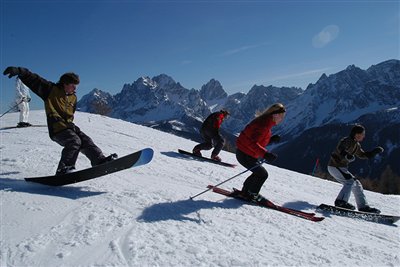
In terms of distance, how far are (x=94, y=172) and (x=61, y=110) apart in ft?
4.25

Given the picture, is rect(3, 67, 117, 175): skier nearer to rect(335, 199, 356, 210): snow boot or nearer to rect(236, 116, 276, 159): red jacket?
rect(236, 116, 276, 159): red jacket

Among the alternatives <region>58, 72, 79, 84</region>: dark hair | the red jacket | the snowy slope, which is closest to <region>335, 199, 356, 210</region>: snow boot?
the snowy slope

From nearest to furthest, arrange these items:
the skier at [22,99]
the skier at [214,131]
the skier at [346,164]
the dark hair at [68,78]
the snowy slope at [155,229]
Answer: the snowy slope at [155,229] < the dark hair at [68,78] < the skier at [346,164] < the skier at [214,131] < the skier at [22,99]

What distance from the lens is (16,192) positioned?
537 centimetres

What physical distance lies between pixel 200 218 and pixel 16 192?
9.48 ft

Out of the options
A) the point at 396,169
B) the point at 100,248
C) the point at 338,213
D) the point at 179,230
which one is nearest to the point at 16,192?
the point at 100,248

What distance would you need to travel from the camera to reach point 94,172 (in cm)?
602

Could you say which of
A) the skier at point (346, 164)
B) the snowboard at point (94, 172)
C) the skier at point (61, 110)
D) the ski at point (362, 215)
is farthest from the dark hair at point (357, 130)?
the skier at point (61, 110)

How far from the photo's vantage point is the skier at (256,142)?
6445 mm

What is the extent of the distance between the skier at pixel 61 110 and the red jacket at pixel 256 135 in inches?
104

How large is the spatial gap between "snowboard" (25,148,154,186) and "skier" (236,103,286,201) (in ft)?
6.06

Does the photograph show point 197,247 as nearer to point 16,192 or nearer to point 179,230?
point 179,230

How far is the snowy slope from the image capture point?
12.6 ft

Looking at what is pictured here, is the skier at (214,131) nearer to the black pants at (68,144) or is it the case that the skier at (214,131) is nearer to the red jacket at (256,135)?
the red jacket at (256,135)
